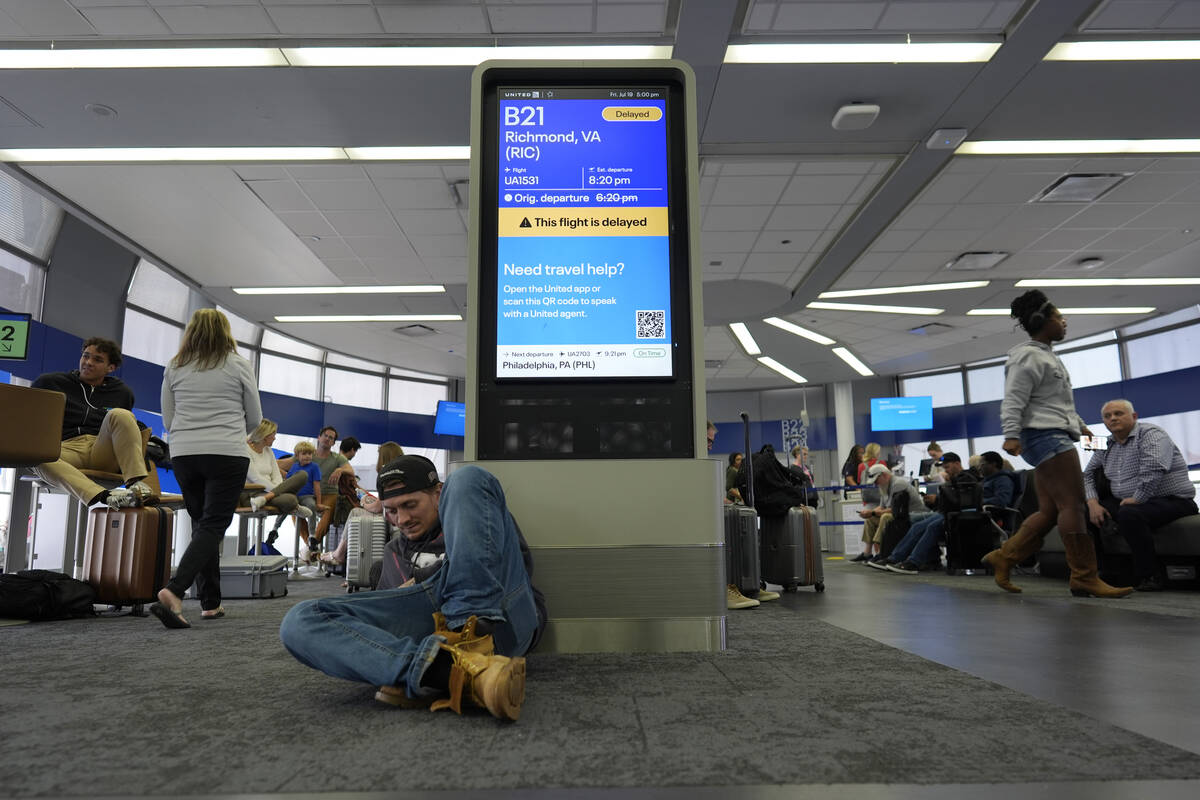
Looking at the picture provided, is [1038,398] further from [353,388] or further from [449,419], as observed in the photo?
[353,388]

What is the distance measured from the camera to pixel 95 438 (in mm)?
4160

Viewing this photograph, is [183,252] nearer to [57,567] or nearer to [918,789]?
[57,567]

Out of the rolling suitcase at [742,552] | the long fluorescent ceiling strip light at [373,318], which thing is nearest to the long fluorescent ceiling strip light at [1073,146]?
the rolling suitcase at [742,552]

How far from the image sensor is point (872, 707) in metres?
1.69

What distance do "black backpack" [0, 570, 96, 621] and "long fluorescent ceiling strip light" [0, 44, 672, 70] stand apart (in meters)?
3.70

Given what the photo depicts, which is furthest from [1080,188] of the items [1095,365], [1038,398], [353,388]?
[353,388]

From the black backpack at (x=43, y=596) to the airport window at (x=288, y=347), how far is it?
A: 390 inches

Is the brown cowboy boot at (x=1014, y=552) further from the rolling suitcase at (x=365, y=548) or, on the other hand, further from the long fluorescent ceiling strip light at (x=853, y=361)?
the long fluorescent ceiling strip light at (x=853, y=361)

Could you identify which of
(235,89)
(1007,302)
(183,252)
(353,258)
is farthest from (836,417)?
(235,89)

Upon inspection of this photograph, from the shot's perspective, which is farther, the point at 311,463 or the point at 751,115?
the point at 311,463

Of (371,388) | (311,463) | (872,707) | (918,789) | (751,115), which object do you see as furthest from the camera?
(371,388)

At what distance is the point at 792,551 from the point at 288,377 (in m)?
11.3

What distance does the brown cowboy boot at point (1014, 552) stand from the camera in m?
4.52

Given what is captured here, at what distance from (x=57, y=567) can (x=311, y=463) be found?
2321 millimetres
